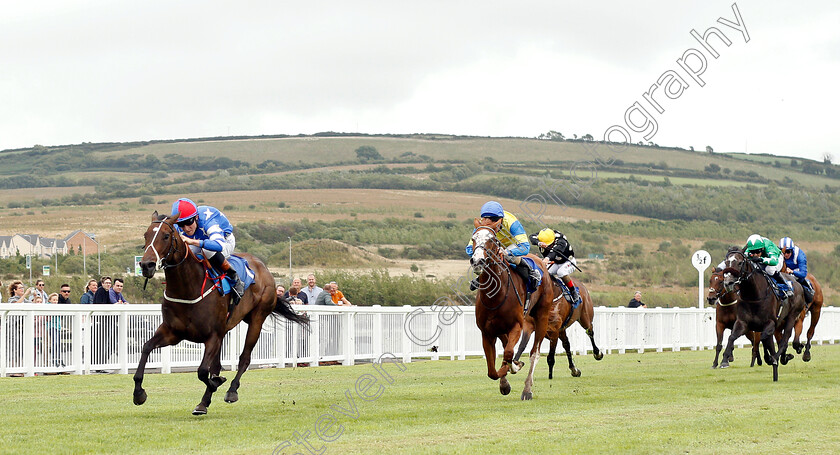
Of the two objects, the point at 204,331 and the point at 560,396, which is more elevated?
the point at 204,331

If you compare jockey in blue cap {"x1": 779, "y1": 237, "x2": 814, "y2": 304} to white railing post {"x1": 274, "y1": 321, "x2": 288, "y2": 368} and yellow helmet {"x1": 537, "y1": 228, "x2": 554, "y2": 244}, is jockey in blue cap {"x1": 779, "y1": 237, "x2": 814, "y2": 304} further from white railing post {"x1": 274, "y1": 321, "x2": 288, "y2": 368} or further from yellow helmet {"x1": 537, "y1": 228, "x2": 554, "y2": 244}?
white railing post {"x1": 274, "y1": 321, "x2": 288, "y2": 368}

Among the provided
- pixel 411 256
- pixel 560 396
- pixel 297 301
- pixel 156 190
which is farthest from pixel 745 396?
pixel 156 190

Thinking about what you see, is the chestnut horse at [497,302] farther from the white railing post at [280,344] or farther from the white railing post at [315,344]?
the white railing post at [315,344]

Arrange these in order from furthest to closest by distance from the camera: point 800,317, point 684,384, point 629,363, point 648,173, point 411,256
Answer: point 648,173 → point 411,256 → point 629,363 → point 800,317 → point 684,384

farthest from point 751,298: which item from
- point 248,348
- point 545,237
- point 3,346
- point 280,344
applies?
point 3,346

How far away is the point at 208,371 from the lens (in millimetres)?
9664

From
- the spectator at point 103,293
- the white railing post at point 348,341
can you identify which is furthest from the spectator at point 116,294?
the white railing post at point 348,341

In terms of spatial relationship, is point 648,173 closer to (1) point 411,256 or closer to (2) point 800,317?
(1) point 411,256

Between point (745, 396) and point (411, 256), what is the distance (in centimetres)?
4844

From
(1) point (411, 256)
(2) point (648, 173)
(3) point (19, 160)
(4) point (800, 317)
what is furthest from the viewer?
(3) point (19, 160)

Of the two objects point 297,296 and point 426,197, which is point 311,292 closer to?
point 297,296

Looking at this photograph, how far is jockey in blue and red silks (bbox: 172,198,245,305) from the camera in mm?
9906

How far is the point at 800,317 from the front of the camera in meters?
17.8

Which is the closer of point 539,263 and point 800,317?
point 539,263
